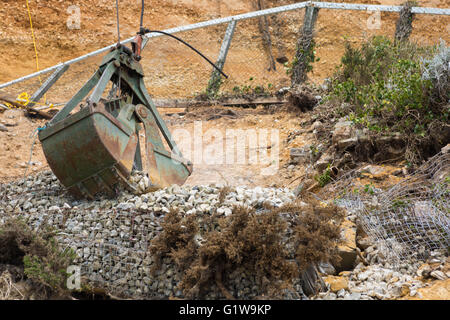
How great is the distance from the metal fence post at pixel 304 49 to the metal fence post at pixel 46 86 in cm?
462

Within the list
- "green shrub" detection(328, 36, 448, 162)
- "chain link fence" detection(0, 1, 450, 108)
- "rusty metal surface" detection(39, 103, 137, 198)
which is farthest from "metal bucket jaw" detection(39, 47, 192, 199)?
"chain link fence" detection(0, 1, 450, 108)

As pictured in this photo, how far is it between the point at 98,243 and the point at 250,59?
7950 mm

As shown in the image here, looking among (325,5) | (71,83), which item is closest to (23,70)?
(71,83)

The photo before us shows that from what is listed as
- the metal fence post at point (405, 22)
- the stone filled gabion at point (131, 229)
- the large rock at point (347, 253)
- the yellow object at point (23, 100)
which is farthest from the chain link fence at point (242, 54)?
the large rock at point (347, 253)

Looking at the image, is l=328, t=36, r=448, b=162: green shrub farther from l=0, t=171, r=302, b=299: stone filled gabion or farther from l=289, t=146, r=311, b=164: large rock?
l=0, t=171, r=302, b=299: stone filled gabion

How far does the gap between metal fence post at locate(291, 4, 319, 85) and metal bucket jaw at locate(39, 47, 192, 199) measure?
4190mm

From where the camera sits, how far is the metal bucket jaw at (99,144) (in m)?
3.69

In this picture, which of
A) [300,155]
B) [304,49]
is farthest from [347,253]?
[304,49]

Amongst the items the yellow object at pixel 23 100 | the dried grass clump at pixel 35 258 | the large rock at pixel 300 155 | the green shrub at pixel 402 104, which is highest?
the yellow object at pixel 23 100

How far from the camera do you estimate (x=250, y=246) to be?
294 centimetres

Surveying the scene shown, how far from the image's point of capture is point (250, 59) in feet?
34.4

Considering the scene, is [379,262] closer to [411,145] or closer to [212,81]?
[411,145]

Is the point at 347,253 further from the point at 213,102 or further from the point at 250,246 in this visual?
the point at 213,102

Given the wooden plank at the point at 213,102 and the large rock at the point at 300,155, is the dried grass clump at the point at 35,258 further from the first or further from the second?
the wooden plank at the point at 213,102
